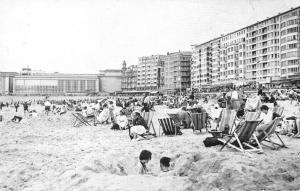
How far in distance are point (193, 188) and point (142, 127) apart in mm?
5797

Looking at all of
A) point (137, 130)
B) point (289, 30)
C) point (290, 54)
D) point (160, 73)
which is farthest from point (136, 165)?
point (160, 73)

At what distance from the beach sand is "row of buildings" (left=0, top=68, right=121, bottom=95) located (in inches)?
5024

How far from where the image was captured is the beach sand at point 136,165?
523 centimetres

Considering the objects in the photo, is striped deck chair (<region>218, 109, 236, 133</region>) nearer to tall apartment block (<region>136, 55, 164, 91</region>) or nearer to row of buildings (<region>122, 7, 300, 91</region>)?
row of buildings (<region>122, 7, 300, 91</region>)

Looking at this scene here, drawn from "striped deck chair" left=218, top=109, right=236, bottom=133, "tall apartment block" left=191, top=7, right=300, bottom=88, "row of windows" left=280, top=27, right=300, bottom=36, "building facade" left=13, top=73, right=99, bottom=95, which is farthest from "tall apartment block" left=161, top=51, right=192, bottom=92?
"striped deck chair" left=218, top=109, right=236, bottom=133

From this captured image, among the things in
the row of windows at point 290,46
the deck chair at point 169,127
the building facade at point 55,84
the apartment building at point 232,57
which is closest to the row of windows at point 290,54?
the row of windows at point 290,46

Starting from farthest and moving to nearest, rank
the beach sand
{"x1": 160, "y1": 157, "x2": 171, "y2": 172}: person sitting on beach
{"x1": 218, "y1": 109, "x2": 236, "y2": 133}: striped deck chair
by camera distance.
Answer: {"x1": 218, "y1": 109, "x2": 236, "y2": 133}: striped deck chair
{"x1": 160, "y1": 157, "x2": 171, "y2": 172}: person sitting on beach
the beach sand

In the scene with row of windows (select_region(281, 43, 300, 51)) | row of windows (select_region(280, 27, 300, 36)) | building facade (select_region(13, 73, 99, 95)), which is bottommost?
building facade (select_region(13, 73, 99, 95))

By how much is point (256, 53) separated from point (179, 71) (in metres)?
40.1

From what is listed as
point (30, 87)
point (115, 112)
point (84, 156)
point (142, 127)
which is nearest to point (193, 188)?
point (84, 156)

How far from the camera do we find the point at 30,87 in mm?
137250

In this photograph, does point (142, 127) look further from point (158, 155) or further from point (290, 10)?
point (290, 10)

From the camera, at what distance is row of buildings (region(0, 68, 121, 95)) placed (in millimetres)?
137250

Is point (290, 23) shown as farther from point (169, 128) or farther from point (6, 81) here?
point (6, 81)
